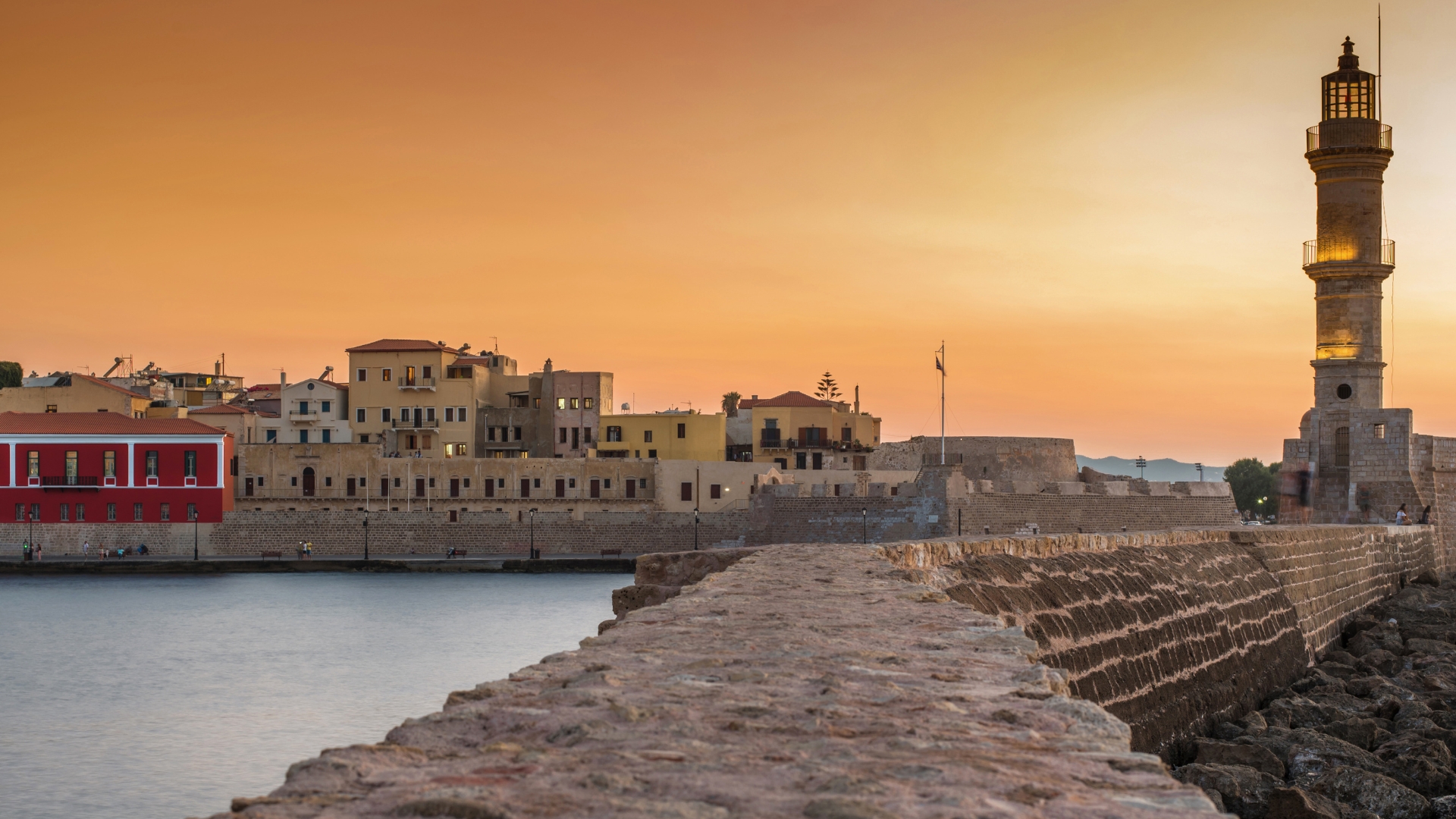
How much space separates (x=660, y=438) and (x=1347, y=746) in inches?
1905

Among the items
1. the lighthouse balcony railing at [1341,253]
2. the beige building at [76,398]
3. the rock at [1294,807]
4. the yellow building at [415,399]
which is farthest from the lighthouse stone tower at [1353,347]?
the beige building at [76,398]

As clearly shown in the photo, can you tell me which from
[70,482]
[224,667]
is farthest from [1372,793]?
[70,482]

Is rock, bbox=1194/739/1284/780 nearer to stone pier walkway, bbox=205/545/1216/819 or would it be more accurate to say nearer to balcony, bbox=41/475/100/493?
stone pier walkway, bbox=205/545/1216/819

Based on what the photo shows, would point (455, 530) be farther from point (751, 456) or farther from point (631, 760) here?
point (631, 760)

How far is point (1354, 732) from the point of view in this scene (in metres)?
10.5

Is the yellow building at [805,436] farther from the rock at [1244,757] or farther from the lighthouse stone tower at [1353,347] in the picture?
the rock at [1244,757]

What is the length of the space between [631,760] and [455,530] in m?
48.4

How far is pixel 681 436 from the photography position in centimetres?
5738

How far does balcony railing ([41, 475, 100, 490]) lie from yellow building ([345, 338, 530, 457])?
1185 centimetres

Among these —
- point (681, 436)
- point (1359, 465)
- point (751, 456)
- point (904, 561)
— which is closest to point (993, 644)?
point (904, 561)

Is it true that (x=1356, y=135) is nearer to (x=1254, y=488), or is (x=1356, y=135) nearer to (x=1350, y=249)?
(x=1350, y=249)

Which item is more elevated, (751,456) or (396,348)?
(396,348)

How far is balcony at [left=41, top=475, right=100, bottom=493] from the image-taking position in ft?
158

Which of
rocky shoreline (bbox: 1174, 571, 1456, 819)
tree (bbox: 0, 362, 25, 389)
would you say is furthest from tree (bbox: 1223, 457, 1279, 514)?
tree (bbox: 0, 362, 25, 389)
